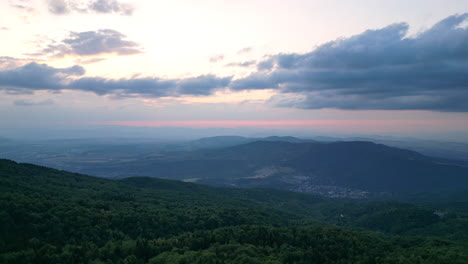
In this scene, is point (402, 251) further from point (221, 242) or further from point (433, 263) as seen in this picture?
point (221, 242)

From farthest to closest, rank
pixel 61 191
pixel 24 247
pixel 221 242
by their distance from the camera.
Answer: pixel 61 191 < pixel 221 242 < pixel 24 247

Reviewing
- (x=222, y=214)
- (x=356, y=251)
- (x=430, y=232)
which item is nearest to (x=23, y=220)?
(x=222, y=214)

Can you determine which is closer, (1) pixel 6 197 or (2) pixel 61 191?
(1) pixel 6 197

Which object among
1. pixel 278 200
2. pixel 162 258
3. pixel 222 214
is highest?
pixel 162 258

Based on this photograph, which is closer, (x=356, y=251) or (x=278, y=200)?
(x=356, y=251)

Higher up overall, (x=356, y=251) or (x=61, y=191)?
(x=61, y=191)

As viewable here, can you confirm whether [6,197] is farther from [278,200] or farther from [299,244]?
[278,200]

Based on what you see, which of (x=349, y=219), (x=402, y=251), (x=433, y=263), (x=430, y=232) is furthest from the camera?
(x=349, y=219)

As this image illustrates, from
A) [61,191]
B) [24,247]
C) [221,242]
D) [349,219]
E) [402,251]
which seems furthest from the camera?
[349,219]

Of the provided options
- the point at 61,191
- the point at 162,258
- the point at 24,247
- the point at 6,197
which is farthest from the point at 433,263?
the point at 61,191
